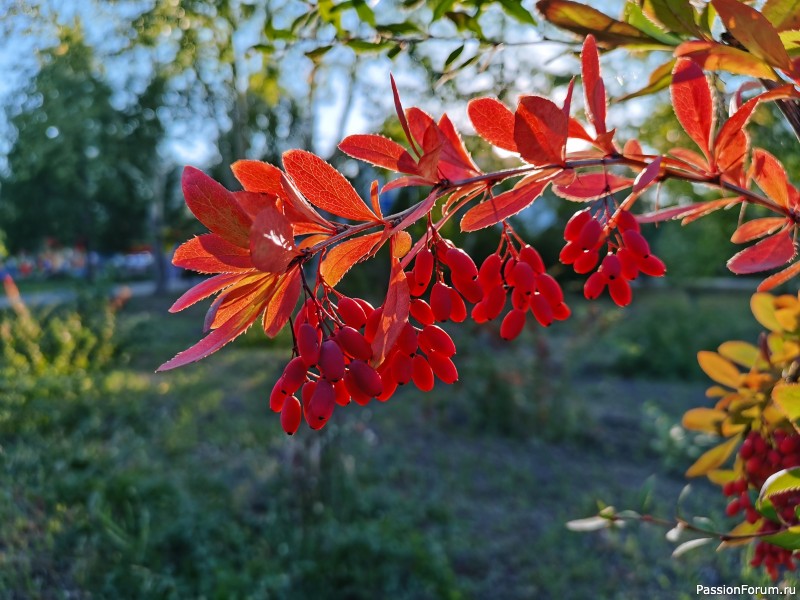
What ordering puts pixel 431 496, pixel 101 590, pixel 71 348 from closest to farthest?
1. pixel 101 590
2. pixel 431 496
3. pixel 71 348

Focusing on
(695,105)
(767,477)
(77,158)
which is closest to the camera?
(695,105)

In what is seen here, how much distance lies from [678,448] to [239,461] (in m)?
2.78

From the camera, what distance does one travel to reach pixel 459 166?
72 centimetres

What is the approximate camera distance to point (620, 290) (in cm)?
81

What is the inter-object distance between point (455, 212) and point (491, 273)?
91 millimetres

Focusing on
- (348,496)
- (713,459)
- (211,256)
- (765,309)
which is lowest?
(348,496)

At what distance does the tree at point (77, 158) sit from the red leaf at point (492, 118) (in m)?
1.52

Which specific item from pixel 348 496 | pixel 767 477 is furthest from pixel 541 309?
pixel 348 496

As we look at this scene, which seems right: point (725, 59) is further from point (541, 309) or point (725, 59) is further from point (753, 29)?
point (541, 309)

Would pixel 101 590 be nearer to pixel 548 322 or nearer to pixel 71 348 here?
pixel 548 322

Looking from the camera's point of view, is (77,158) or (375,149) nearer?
(375,149)

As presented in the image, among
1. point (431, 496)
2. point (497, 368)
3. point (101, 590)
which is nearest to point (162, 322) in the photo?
point (497, 368)

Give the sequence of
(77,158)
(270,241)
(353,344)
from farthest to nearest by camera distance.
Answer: (77,158) → (353,344) → (270,241)

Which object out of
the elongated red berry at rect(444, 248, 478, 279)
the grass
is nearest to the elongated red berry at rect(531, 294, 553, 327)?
the elongated red berry at rect(444, 248, 478, 279)
